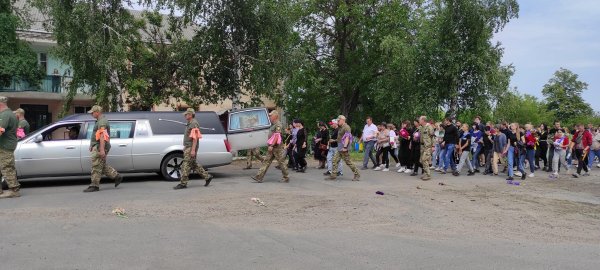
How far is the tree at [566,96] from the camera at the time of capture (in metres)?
71.9

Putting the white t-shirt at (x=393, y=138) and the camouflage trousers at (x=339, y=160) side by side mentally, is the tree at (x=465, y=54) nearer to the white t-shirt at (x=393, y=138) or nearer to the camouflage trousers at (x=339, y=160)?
the white t-shirt at (x=393, y=138)

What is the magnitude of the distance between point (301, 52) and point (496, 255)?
604 inches

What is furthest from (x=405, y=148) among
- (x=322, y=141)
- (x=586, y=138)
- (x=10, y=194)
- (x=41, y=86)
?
(x=41, y=86)

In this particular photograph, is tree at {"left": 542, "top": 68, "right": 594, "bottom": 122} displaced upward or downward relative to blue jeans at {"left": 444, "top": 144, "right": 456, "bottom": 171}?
upward

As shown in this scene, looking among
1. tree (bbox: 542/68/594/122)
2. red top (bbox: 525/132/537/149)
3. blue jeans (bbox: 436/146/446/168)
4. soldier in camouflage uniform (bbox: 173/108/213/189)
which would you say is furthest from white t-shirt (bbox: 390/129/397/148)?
tree (bbox: 542/68/594/122)

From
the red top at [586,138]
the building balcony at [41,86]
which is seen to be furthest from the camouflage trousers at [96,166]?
the building balcony at [41,86]

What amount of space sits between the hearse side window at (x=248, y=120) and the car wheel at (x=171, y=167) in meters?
1.86

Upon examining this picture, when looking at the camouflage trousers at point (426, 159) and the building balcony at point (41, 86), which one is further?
the building balcony at point (41, 86)

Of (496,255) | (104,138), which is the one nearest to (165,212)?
(104,138)

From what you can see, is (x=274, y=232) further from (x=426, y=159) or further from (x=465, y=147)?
(x=465, y=147)

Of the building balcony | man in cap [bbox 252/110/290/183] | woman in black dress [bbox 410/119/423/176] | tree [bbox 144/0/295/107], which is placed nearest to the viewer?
man in cap [bbox 252/110/290/183]

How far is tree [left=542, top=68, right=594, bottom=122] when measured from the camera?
71.9 metres

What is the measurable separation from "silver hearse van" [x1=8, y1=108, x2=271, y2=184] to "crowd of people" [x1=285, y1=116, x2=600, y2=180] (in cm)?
276

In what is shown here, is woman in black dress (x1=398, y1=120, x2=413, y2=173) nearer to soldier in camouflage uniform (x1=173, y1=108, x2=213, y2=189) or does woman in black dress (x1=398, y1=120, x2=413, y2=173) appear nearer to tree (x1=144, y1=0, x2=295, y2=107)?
tree (x1=144, y1=0, x2=295, y2=107)
